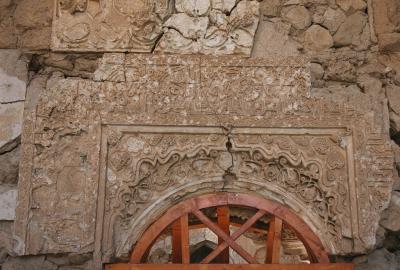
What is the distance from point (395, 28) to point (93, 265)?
2.66 m

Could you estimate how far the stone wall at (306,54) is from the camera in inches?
140

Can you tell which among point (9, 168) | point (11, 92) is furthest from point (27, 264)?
point (11, 92)

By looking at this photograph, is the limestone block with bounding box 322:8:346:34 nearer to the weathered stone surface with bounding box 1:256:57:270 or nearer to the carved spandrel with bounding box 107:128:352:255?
the carved spandrel with bounding box 107:128:352:255

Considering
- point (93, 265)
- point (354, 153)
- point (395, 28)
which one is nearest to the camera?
point (93, 265)

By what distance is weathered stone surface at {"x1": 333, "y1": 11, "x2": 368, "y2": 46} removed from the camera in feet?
12.6

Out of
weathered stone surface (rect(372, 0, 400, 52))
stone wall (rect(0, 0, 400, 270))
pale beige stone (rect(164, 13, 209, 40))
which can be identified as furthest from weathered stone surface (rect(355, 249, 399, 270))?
pale beige stone (rect(164, 13, 209, 40))

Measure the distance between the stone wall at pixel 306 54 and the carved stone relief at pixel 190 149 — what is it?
0.37 ft

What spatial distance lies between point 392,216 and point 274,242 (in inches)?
31.6

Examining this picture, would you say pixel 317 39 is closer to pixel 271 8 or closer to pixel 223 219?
pixel 271 8

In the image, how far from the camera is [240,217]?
3863 millimetres

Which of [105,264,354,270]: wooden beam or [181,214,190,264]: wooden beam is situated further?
[181,214,190,264]: wooden beam

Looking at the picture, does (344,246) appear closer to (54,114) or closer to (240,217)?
(240,217)

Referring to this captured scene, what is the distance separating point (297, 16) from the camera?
12.7 ft

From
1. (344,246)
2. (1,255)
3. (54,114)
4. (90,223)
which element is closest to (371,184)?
(344,246)
